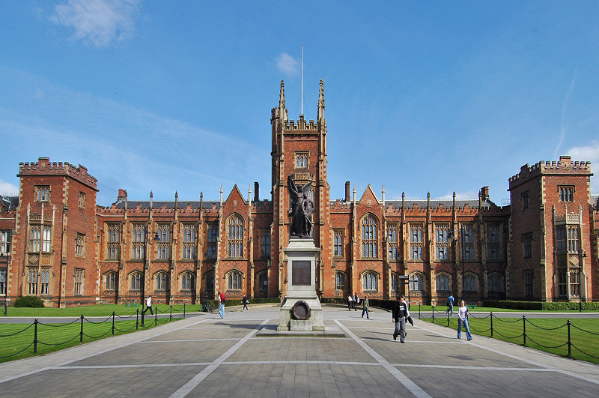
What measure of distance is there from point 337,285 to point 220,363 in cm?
4360

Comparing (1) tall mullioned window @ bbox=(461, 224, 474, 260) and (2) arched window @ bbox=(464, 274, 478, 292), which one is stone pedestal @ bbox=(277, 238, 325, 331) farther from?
(1) tall mullioned window @ bbox=(461, 224, 474, 260)

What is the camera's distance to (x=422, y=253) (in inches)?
2322

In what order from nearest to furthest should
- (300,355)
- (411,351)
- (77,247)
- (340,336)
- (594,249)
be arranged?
(300,355) → (411,351) → (340,336) → (594,249) → (77,247)

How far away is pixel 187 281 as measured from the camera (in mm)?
58438

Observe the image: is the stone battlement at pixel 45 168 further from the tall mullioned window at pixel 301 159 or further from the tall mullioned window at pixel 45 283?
the tall mullioned window at pixel 301 159

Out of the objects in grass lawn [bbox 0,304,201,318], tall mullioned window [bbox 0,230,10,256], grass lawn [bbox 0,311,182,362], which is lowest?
grass lawn [bbox 0,304,201,318]

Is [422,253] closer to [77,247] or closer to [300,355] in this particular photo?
[77,247]

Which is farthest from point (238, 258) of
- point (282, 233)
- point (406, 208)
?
point (406, 208)

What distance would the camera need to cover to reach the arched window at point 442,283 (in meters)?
58.1

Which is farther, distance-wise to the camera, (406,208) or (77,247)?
(406,208)

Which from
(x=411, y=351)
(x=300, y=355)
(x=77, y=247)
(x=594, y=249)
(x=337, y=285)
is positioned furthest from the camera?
(x=337, y=285)

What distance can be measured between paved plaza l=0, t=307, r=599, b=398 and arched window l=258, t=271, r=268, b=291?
121ft

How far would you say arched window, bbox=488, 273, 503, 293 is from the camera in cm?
5750

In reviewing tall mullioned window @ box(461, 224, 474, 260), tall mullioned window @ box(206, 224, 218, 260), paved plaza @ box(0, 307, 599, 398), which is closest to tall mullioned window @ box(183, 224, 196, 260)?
tall mullioned window @ box(206, 224, 218, 260)
